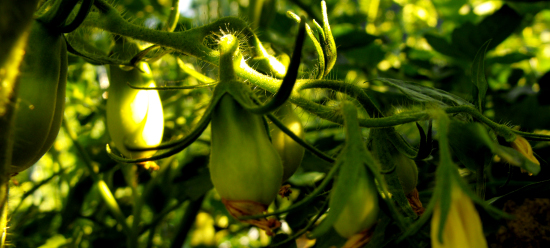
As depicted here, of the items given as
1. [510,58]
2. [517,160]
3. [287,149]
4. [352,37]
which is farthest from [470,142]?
[510,58]

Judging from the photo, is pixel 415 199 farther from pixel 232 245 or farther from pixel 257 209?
pixel 232 245

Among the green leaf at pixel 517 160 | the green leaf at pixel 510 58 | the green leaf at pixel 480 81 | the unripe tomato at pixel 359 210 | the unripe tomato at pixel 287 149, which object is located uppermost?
the green leaf at pixel 510 58

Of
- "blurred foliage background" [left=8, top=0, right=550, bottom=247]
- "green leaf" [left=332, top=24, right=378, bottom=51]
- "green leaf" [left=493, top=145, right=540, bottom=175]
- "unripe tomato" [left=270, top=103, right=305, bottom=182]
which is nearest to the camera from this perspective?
"green leaf" [left=493, top=145, right=540, bottom=175]

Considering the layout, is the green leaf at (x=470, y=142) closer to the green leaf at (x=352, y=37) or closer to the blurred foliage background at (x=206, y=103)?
the blurred foliage background at (x=206, y=103)

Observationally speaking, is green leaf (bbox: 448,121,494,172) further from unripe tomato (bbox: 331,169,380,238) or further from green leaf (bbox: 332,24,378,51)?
green leaf (bbox: 332,24,378,51)

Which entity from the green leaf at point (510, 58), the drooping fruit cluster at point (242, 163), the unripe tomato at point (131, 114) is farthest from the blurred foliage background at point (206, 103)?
the drooping fruit cluster at point (242, 163)

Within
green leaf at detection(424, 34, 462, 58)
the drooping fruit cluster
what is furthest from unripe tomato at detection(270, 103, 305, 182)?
green leaf at detection(424, 34, 462, 58)
